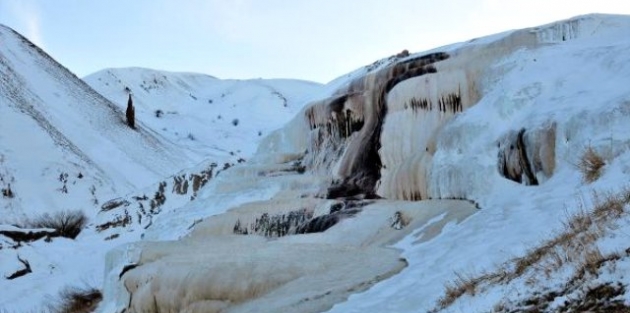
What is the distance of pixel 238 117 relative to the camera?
64.8 metres

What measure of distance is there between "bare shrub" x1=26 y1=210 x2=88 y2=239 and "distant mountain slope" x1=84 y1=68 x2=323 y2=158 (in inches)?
755

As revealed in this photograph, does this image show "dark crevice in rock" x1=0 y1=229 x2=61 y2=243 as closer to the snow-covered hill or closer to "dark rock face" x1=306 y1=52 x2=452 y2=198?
the snow-covered hill

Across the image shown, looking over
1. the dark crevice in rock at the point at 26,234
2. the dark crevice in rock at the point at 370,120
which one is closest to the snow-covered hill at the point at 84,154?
the dark crevice in rock at the point at 26,234

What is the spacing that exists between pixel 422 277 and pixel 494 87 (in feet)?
23.0

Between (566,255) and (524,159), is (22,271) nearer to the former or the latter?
(524,159)

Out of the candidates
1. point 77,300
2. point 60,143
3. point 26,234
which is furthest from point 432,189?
point 60,143

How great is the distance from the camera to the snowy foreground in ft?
19.1

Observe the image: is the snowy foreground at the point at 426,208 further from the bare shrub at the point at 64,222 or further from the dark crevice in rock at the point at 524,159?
the bare shrub at the point at 64,222

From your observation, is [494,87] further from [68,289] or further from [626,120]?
[68,289]

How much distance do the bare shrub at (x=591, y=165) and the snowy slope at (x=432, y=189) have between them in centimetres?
11

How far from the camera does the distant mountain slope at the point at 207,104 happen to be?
55.8 metres

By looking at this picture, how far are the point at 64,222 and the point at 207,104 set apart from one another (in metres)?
43.5

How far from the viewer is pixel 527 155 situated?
1095 cm

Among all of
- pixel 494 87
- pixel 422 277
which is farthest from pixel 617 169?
pixel 494 87
